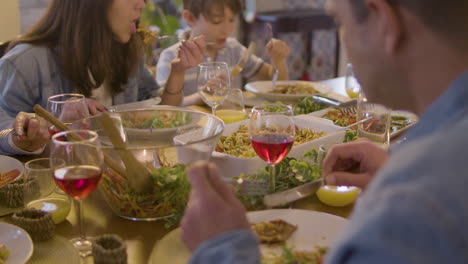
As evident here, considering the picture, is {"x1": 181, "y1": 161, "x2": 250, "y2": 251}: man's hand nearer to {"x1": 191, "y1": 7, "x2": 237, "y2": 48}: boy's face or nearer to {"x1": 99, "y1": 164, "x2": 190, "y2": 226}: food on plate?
{"x1": 99, "y1": 164, "x2": 190, "y2": 226}: food on plate

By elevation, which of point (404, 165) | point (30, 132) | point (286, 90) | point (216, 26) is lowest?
point (286, 90)

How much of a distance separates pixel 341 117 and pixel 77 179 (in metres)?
1.16

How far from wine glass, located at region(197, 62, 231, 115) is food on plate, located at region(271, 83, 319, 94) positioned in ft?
1.84

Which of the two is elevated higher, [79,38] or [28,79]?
[79,38]

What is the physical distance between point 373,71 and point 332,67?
5.49 m

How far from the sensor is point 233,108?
6.67 feet

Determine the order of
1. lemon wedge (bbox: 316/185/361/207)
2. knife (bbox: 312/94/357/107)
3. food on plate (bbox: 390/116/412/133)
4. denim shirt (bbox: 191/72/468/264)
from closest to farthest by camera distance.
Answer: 1. denim shirt (bbox: 191/72/468/264)
2. lemon wedge (bbox: 316/185/361/207)
3. food on plate (bbox: 390/116/412/133)
4. knife (bbox: 312/94/357/107)

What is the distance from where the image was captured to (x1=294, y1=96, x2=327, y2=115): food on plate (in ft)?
6.64

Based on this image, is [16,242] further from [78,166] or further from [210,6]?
[210,6]

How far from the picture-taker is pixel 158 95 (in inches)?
96.2

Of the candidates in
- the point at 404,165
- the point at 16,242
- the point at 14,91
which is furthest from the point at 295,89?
the point at 404,165

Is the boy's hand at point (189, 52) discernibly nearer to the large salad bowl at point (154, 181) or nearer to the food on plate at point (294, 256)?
the large salad bowl at point (154, 181)

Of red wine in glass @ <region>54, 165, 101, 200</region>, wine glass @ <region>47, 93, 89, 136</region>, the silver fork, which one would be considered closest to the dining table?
red wine in glass @ <region>54, 165, 101, 200</region>

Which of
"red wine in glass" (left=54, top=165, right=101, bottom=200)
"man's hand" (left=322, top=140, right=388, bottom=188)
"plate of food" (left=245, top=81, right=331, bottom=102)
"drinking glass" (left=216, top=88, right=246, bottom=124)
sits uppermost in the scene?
"red wine in glass" (left=54, top=165, right=101, bottom=200)
